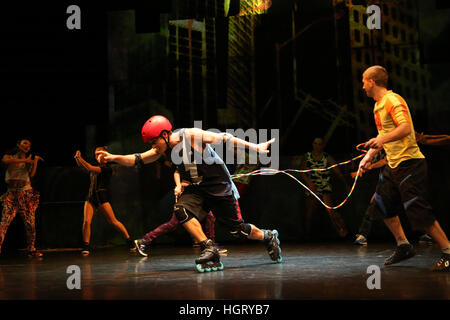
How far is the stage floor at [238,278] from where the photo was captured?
12.4 feet

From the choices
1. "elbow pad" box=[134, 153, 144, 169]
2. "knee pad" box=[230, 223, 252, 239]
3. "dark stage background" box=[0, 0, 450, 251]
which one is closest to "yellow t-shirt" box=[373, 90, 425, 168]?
"knee pad" box=[230, 223, 252, 239]

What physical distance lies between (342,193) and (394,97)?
5.26m

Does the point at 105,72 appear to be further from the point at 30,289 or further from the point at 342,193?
the point at 30,289

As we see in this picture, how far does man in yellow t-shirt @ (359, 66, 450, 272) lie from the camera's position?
4621 mm

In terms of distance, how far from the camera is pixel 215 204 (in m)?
5.50

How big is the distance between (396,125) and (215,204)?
78.3 inches

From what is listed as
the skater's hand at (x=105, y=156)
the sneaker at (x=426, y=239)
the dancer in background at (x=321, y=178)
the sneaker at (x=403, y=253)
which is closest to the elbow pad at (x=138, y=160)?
the skater's hand at (x=105, y=156)

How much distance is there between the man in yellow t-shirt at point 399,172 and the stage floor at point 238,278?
340 millimetres

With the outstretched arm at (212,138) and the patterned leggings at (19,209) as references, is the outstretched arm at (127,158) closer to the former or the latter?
the outstretched arm at (212,138)

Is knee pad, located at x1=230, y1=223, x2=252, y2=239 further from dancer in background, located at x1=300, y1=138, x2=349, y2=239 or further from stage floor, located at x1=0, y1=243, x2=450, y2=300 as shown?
dancer in background, located at x1=300, y1=138, x2=349, y2=239

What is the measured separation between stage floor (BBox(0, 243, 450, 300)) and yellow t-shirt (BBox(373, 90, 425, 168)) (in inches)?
42.1

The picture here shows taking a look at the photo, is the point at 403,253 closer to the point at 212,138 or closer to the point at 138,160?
the point at 212,138

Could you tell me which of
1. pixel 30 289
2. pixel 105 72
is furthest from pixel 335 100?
pixel 30 289

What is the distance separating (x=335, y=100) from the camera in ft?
31.7
